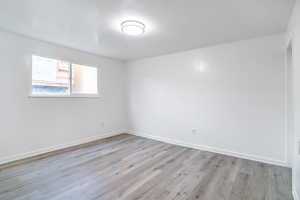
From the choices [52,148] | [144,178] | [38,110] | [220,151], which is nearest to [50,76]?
[38,110]

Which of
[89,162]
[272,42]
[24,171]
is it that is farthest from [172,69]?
[24,171]

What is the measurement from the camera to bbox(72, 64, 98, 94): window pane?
410 cm

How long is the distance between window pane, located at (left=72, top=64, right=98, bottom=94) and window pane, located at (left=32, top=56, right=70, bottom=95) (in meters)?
0.21

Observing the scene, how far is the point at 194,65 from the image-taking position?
3.82 meters

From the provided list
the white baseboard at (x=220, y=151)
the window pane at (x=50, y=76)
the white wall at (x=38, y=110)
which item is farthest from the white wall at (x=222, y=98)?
the window pane at (x=50, y=76)

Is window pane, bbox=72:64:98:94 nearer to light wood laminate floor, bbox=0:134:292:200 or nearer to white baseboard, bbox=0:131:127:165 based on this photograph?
white baseboard, bbox=0:131:127:165

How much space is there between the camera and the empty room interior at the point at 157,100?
207 cm

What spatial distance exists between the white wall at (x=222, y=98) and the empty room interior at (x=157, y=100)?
2 cm

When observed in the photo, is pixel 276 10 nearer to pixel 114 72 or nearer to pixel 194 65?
pixel 194 65

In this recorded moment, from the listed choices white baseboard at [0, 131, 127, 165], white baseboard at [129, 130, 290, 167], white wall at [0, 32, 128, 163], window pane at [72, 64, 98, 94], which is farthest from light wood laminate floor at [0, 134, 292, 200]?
window pane at [72, 64, 98, 94]

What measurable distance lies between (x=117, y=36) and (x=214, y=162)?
3.11 metres

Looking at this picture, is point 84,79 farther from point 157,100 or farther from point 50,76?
point 157,100

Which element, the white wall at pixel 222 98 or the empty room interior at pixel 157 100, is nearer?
the empty room interior at pixel 157 100

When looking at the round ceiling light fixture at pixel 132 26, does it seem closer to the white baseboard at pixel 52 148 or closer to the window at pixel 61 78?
the window at pixel 61 78
